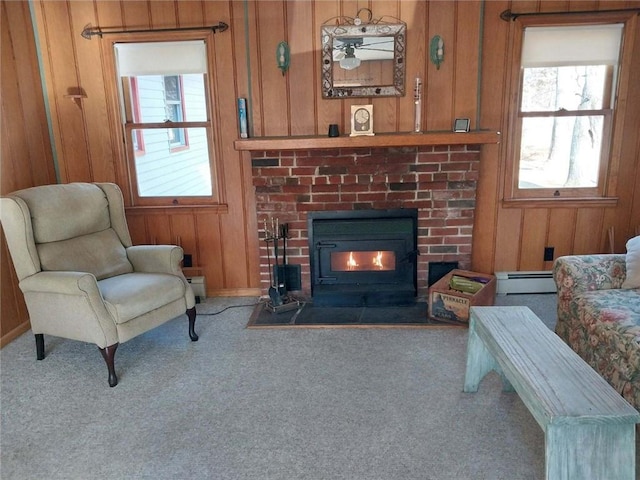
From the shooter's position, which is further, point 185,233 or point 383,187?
point 185,233

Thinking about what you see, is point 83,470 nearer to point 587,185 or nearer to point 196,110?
point 196,110

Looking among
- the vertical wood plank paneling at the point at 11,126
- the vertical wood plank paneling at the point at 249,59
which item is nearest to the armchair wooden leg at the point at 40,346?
the vertical wood plank paneling at the point at 11,126

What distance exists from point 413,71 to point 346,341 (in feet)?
6.39

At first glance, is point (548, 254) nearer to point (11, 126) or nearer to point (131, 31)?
point (131, 31)

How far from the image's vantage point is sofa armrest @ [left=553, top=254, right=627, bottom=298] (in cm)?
251

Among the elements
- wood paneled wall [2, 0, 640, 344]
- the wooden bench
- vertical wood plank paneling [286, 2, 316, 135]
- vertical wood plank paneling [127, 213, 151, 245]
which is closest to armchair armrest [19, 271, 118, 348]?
wood paneled wall [2, 0, 640, 344]

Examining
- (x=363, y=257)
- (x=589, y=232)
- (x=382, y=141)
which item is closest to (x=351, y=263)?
(x=363, y=257)

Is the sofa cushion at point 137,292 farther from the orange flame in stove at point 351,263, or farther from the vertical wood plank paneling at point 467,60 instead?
the vertical wood plank paneling at point 467,60

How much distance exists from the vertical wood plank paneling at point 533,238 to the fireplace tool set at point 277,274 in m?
1.81

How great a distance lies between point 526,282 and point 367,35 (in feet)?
7.23

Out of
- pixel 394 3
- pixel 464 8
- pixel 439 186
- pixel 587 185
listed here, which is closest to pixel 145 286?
pixel 439 186

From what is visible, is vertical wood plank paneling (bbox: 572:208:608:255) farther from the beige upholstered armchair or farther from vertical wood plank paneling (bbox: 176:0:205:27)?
vertical wood plank paneling (bbox: 176:0:205:27)

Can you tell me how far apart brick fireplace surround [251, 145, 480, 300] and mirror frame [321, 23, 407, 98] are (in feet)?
1.32

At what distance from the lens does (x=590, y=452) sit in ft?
4.82
